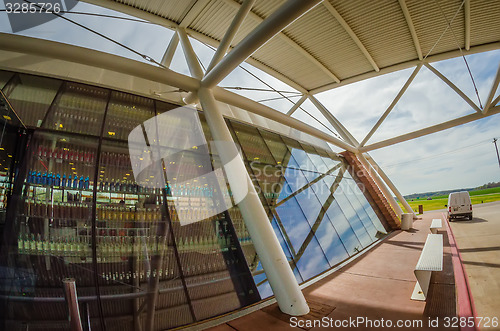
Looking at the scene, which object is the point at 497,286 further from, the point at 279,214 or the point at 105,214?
the point at 105,214

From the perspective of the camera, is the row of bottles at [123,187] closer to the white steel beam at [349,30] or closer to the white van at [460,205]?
the white steel beam at [349,30]

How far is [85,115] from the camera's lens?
17.8 feet

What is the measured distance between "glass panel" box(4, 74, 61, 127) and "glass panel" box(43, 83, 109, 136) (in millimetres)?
152

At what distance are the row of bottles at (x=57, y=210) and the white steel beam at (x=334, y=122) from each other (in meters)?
14.5

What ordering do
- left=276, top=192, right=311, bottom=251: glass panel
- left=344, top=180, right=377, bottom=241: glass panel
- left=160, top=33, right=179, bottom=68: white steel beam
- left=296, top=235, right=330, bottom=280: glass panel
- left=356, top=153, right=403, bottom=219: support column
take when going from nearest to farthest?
left=296, top=235, right=330, bottom=280: glass panel → left=276, top=192, right=311, bottom=251: glass panel → left=160, top=33, right=179, bottom=68: white steel beam → left=344, top=180, right=377, bottom=241: glass panel → left=356, top=153, right=403, bottom=219: support column

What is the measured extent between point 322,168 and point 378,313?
9.28 metres

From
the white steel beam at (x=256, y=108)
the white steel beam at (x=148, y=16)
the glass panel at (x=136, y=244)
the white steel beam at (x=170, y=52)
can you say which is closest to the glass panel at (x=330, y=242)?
the white steel beam at (x=256, y=108)

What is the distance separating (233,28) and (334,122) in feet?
40.3

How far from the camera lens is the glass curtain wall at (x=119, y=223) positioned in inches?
154

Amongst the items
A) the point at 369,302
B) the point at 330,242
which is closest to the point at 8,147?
the point at 369,302

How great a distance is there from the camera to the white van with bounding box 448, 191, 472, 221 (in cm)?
1656

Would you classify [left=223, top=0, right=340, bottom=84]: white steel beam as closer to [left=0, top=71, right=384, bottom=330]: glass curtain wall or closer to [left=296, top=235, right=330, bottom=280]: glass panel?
[left=0, top=71, right=384, bottom=330]: glass curtain wall

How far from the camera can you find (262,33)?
4812 mm

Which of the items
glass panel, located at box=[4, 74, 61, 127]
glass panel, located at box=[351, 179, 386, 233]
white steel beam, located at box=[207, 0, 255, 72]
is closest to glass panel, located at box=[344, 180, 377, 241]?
glass panel, located at box=[351, 179, 386, 233]
